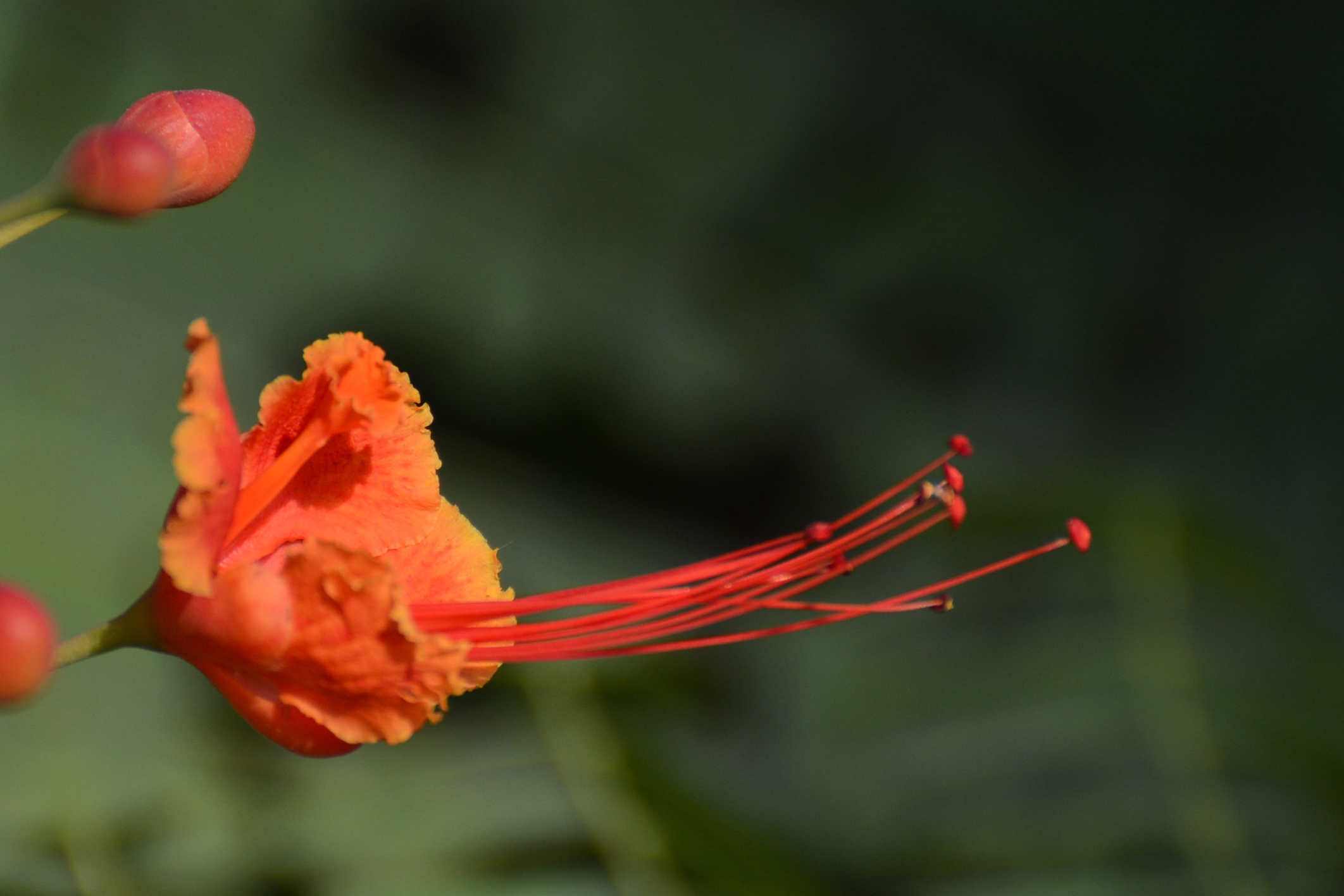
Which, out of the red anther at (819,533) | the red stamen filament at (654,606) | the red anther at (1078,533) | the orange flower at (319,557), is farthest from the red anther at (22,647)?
the red anther at (1078,533)

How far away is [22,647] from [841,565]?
40 cm

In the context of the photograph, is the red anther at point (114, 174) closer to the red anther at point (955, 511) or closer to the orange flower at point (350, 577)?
the orange flower at point (350, 577)

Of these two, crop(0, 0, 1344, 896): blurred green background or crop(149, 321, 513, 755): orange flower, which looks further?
crop(0, 0, 1344, 896): blurred green background

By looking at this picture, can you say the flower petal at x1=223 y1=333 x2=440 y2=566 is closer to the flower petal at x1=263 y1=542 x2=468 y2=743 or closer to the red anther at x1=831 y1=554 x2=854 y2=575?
the flower petal at x1=263 y1=542 x2=468 y2=743

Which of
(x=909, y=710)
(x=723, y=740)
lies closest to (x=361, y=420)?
(x=909, y=710)

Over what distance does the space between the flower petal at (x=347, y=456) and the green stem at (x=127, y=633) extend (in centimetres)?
5

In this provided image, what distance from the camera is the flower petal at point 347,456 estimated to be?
623mm

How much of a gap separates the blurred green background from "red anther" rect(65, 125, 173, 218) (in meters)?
0.97

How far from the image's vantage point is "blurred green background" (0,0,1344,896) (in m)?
1.45

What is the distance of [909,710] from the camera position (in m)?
1.67

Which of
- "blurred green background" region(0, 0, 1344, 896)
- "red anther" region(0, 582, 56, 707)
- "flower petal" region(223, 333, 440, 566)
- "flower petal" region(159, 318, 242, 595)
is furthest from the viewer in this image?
"blurred green background" region(0, 0, 1344, 896)

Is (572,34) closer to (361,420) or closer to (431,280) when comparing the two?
(431,280)

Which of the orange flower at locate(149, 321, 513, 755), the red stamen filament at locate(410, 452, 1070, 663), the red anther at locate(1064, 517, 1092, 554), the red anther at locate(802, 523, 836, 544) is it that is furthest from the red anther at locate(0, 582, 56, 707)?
the red anther at locate(1064, 517, 1092, 554)

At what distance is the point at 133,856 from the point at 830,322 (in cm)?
137
